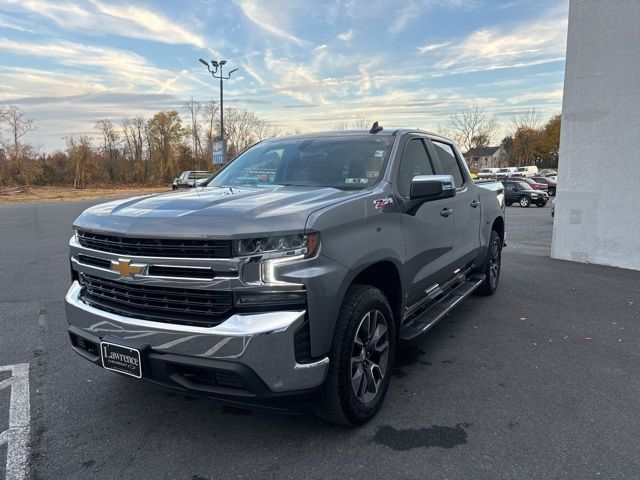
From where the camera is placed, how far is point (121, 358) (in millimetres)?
2662

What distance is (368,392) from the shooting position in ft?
10.1

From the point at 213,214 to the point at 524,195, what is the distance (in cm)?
2787

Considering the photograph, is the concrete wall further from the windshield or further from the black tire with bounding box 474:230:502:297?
the windshield

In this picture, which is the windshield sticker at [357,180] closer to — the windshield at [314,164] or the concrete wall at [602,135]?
the windshield at [314,164]

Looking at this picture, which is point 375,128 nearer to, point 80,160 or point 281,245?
point 281,245

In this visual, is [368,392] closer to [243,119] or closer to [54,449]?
[54,449]

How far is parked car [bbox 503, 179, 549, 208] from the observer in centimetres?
2681

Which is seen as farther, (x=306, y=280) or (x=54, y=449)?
(x=54, y=449)

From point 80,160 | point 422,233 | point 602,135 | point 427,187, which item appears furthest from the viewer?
point 80,160

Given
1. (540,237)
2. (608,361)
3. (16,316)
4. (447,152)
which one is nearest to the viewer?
(608,361)

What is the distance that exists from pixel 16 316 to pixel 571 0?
32.4 feet

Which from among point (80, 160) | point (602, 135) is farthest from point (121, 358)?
point (80, 160)

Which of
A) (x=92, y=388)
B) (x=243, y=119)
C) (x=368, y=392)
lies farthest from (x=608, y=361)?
(x=243, y=119)

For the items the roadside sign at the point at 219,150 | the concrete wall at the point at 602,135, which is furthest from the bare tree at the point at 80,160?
the concrete wall at the point at 602,135
